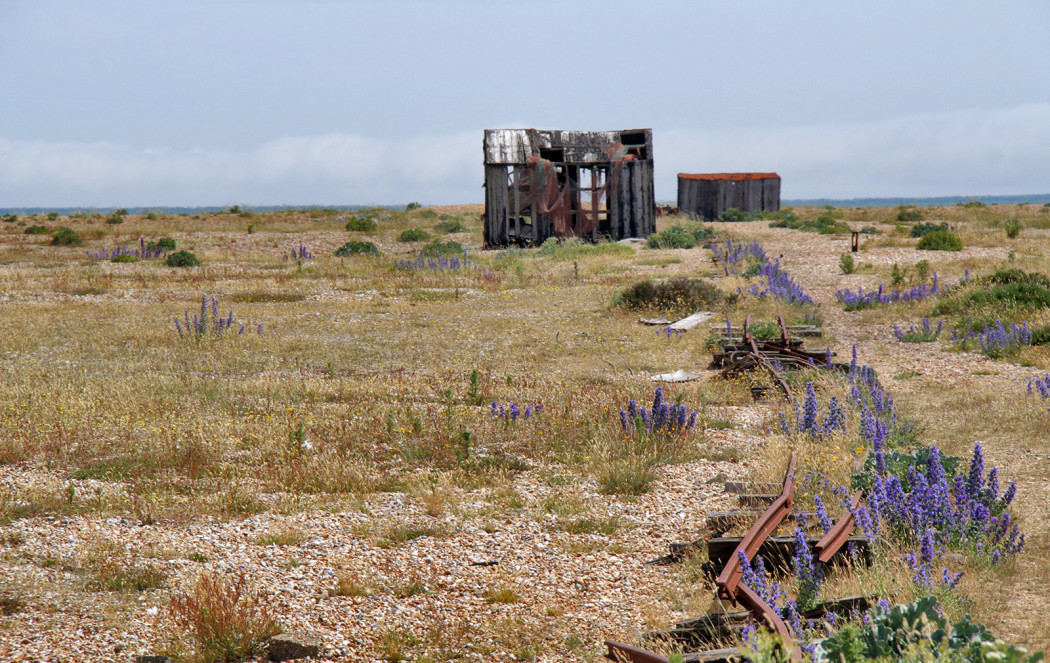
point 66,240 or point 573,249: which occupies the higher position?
point 66,240

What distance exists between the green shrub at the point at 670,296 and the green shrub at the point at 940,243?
10378mm

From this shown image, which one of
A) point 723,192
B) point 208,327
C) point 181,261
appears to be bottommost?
point 208,327

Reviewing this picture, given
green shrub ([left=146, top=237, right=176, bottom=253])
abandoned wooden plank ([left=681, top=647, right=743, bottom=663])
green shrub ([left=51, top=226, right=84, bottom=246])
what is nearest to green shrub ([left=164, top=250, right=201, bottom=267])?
green shrub ([left=146, top=237, right=176, bottom=253])

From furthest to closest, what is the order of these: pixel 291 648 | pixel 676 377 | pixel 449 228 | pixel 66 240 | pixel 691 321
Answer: pixel 449 228 → pixel 66 240 → pixel 691 321 → pixel 676 377 → pixel 291 648

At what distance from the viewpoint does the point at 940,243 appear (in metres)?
23.4

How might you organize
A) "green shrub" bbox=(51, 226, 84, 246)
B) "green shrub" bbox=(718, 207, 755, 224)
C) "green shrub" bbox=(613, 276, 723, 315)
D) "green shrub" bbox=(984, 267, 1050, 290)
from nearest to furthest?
"green shrub" bbox=(984, 267, 1050, 290) → "green shrub" bbox=(613, 276, 723, 315) → "green shrub" bbox=(51, 226, 84, 246) → "green shrub" bbox=(718, 207, 755, 224)

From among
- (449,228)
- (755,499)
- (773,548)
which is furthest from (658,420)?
(449,228)

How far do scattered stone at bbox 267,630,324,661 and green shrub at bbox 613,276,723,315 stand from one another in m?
12.6

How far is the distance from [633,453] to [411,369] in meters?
5.09

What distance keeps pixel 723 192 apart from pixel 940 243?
22.8m

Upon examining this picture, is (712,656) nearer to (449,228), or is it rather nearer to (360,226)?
(360,226)

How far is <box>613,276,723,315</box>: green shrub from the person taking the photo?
16391mm

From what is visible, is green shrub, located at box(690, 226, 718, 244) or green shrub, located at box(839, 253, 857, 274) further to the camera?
green shrub, located at box(690, 226, 718, 244)

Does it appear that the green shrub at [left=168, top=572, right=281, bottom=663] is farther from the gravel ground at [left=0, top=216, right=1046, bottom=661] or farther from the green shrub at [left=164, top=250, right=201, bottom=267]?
the green shrub at [left=164, top=250, right=201, bottom=267]
